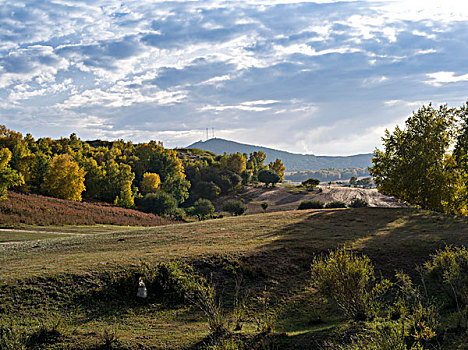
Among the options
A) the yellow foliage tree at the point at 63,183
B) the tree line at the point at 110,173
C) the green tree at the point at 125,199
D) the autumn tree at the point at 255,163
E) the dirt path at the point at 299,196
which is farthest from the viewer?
the autumn tree at the point at 255,163

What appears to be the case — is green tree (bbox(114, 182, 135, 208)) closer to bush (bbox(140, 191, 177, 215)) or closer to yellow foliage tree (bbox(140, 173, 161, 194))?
bush (bbox(140, 191, 177, 215))

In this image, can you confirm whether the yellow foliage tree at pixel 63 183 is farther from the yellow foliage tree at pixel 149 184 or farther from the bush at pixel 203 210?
the yellow foliage tree at pixel 149 184

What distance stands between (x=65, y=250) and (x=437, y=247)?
19.5 metres

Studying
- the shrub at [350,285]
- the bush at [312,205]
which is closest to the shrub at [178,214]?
the bush at [312,205]

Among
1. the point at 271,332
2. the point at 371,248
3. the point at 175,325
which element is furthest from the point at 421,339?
the point at 371,248

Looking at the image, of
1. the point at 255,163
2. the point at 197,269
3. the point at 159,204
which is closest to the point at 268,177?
the point at 255,163

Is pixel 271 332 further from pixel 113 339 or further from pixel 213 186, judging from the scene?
pixel 213 186

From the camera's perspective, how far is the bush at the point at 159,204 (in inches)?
2741

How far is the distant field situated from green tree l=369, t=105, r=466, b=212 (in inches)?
1335

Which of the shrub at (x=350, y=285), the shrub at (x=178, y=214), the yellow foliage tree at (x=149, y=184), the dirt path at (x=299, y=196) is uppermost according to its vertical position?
the yellow foliage tree at (x=149, y=184)

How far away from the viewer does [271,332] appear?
354 inches

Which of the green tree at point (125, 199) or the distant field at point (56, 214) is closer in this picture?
the distant field at point (56, 214)

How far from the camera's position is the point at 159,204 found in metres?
70.0

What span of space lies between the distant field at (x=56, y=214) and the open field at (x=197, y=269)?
60.5 ft
